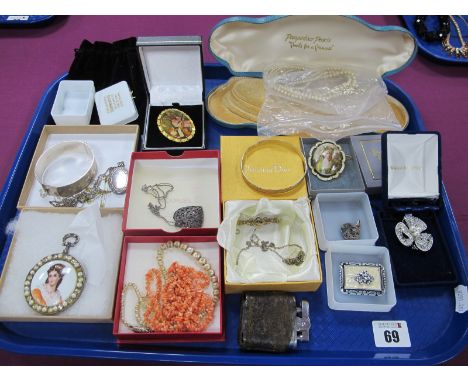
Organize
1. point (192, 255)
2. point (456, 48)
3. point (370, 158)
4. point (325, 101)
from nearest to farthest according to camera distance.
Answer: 1. point (192, 255)
2. point (370, 158)
3. point (325, 101)
4. point (456, 48)

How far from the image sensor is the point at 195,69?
1.89m

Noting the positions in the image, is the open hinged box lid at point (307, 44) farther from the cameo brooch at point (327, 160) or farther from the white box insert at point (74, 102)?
the white box insert at point (74, 102)

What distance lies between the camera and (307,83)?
186 cm

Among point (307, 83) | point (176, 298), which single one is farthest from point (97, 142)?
point (307, 83)

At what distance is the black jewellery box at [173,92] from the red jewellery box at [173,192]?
0.11 m

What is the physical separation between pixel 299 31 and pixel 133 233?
109 centimetres

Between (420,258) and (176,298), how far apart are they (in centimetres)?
95

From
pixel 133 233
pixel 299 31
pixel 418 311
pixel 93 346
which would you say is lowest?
pixel 93 346

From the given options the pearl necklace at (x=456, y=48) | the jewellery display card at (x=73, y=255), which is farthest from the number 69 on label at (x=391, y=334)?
the pearl necklace at (x=456, y=48)

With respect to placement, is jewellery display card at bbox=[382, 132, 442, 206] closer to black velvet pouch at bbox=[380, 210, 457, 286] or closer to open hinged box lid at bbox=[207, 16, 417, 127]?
black velvet pouch at bbox=[380, 210, 457, 286]

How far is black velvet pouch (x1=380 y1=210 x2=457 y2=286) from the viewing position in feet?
4.93

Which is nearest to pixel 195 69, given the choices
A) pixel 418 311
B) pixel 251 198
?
pixel 251 198

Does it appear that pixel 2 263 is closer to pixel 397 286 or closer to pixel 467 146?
pixel 397 286

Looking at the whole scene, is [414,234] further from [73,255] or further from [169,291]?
[73,255]
